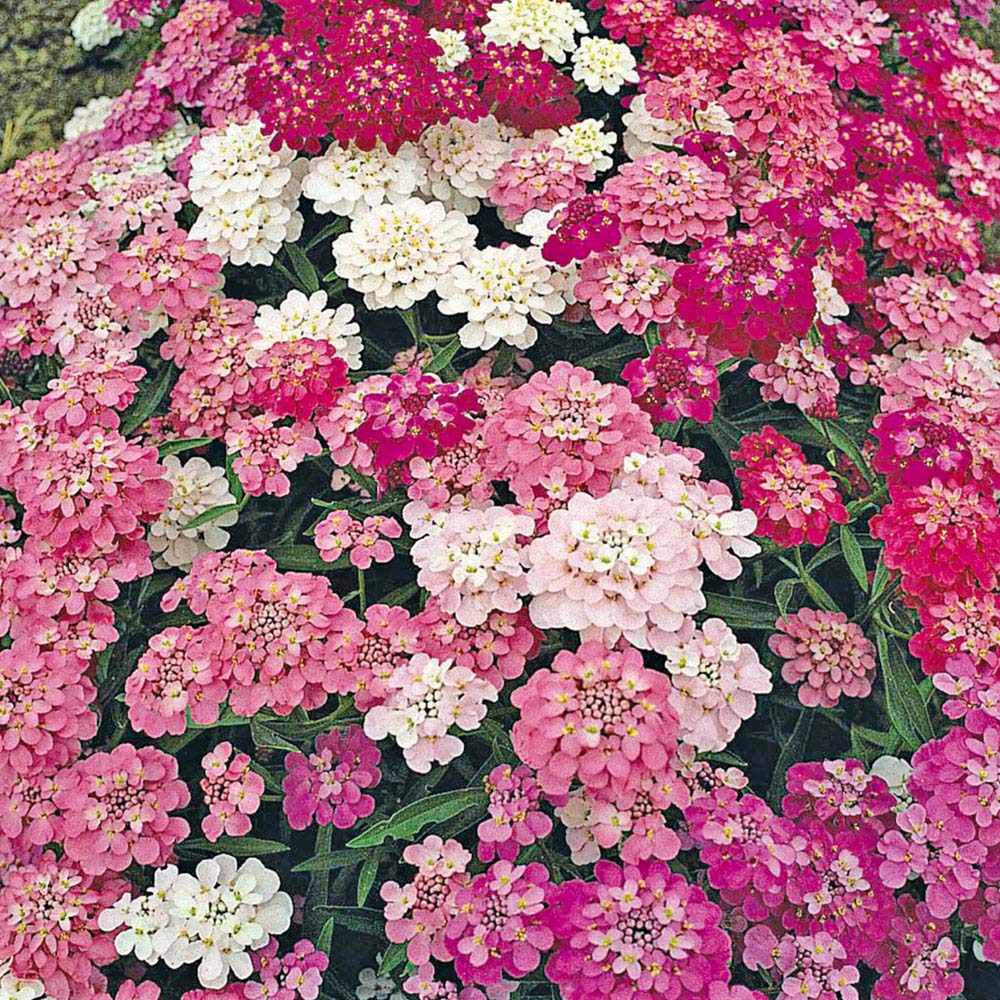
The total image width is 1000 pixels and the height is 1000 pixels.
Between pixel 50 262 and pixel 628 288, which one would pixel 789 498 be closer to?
pixel 628 288

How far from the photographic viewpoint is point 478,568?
1638 millimetres

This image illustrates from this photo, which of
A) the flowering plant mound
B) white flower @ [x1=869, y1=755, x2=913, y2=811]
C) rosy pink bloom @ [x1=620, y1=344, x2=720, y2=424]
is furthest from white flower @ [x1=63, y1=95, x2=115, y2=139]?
white flower @ [x1=869, y1=755, x2=913, y2=811]

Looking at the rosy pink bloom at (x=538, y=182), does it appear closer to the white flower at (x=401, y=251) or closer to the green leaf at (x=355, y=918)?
the white flower at (x=401, y=251)

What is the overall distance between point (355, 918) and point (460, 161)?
49.9 inches

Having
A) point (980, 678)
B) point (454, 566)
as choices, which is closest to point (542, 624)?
point (454, 566)


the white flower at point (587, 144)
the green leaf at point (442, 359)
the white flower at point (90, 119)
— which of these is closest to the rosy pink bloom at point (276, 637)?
the green leaf at point (442, 359)

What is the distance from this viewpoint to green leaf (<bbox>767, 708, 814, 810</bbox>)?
1869 mm

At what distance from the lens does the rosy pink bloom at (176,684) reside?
1.69 metres

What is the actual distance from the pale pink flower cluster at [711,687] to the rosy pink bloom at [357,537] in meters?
0.44

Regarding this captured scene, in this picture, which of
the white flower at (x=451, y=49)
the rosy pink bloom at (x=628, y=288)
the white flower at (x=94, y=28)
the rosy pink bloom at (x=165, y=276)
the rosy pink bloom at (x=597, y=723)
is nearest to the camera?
the rosy pink bloom at (x=597, y=723)

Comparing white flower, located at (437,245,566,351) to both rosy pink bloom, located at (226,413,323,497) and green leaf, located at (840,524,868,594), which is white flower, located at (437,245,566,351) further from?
green leaf, located at (840,524,868,594)

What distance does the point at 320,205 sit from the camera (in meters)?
2.12

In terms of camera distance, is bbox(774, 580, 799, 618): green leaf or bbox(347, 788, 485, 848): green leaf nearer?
bbox(347, 788, 485, 848): green leaf

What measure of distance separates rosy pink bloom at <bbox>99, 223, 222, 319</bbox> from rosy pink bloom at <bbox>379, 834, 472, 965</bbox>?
Result: 990 millimetres
